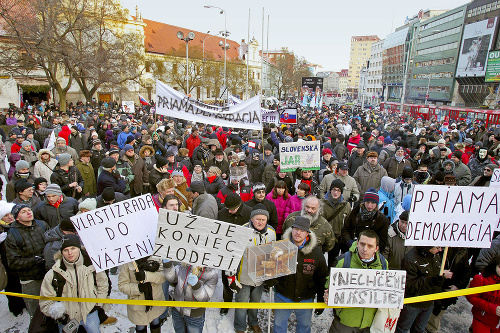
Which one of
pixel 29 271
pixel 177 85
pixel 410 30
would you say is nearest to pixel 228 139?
pixel 29 271

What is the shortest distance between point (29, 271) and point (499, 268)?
520 cm

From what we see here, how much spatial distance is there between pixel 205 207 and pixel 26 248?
7.42ft

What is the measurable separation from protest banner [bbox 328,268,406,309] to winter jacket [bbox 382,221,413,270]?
3.13 ft

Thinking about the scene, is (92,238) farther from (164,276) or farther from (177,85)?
(177,85)

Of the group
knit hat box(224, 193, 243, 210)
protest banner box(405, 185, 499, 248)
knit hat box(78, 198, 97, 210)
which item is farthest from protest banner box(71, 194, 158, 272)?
protest banner box(405, 185, 499, 248)

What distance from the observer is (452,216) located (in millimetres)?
3500

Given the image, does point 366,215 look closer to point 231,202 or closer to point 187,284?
point 231,202

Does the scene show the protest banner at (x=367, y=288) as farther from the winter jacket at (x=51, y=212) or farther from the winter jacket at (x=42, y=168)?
the winter jacket at (x=42, y=168)

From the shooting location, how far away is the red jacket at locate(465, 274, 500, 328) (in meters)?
3.33

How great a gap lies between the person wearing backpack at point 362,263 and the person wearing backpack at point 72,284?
96.2 inches

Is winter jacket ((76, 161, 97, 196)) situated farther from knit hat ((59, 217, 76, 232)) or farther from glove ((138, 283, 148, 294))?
glove ((138, 283, 148, 294))

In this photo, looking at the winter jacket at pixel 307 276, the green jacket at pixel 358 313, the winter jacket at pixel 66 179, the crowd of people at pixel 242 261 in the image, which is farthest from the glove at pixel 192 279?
the winter jacket at pixel 66 179

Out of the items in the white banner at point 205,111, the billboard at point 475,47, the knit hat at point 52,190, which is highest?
the billboard at point 475,47

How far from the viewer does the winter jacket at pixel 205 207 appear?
15.7 feet
